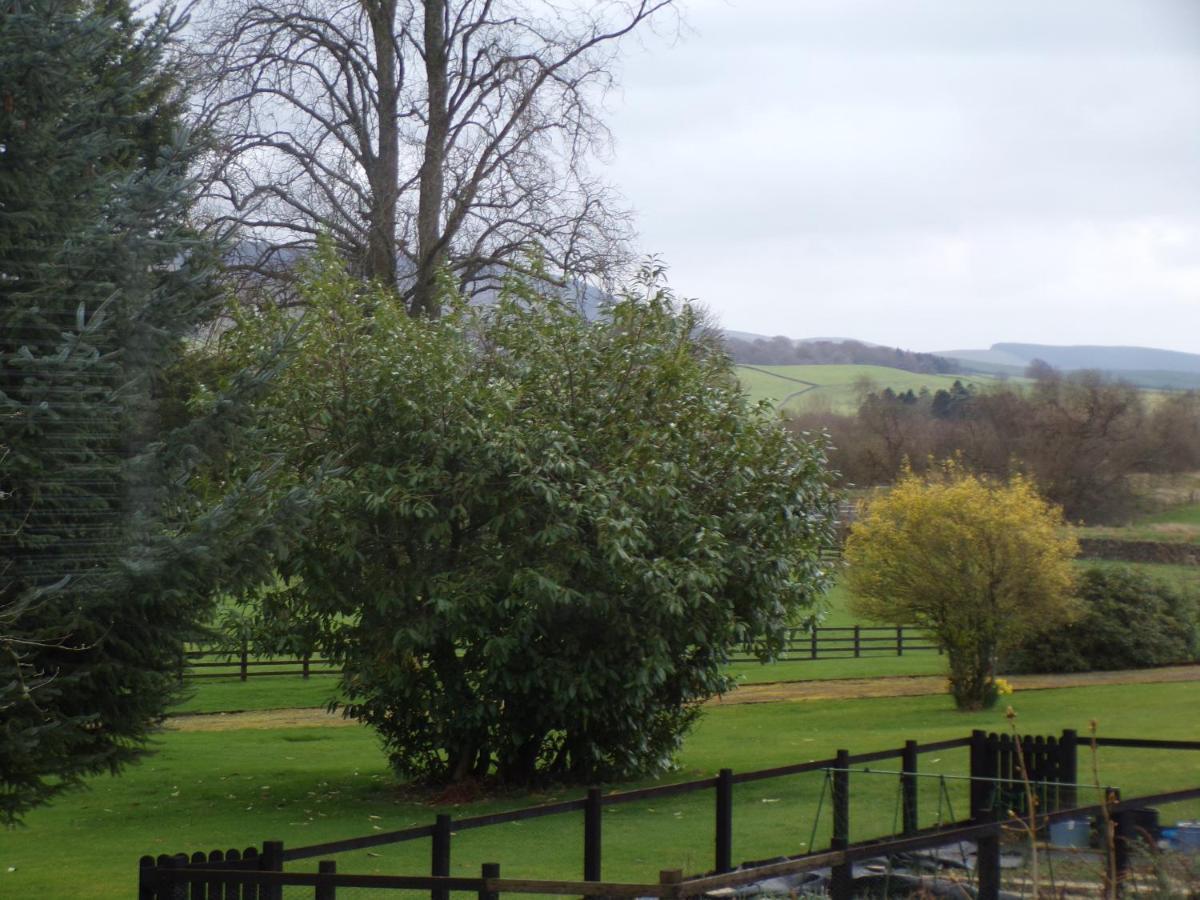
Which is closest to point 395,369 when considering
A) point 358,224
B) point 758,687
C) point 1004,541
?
point 358,224

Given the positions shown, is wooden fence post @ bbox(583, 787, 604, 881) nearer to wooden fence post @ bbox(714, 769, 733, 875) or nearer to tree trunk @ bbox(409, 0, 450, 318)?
wooden fence post @ bbox(714, 769, 733, 875)

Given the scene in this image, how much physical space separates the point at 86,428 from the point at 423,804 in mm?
8372

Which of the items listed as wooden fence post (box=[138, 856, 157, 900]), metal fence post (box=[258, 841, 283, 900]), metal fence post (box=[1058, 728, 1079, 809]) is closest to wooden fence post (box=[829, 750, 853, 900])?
metal fence post (box=[1058, 728, 1079, 809])

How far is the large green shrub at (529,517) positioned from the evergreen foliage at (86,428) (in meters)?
4.13

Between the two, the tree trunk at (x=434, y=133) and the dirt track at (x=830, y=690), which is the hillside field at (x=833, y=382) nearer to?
the dirt track at (x=830, y=690)

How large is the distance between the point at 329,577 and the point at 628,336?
435 cm

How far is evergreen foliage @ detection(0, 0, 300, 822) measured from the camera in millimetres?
7824

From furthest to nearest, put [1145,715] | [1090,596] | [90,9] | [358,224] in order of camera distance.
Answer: [1090,596], [1145,715], [358,224], [90,9]

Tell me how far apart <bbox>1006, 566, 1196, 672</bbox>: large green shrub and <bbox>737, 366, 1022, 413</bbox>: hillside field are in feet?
153

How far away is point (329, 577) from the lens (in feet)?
46.1

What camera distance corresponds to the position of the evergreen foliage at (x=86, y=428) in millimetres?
7824

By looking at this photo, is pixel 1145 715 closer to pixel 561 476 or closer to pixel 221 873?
pixel 561 476

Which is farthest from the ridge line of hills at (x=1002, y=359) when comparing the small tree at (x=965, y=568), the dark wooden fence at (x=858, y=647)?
the small tree at (x=965, y=568)

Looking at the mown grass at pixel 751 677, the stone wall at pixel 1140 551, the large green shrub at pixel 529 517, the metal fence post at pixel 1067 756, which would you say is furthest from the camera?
the stone wall at pixel 1140 551
